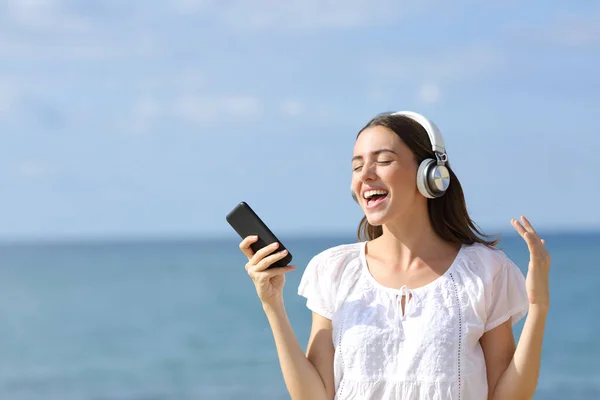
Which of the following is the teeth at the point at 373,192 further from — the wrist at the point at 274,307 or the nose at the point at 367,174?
the wrist at the point at 274,307

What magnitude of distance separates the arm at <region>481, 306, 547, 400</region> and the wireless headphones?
546 mm

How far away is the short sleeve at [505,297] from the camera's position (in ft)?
11.7

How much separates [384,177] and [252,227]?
0.52 m

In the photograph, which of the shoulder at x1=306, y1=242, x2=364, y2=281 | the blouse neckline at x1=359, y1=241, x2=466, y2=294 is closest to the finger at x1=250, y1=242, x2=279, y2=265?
the shoulder at x1=306, y1=242, x2=364, y2=281

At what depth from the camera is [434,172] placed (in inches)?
140

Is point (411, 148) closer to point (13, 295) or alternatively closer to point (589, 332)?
point (589, 332)

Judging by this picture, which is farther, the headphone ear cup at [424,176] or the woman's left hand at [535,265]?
the headphone ear cup at [424,176]


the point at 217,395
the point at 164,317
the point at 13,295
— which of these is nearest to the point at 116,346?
the point at 164,317

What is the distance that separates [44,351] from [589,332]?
1177cm

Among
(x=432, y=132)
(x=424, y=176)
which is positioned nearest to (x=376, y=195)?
(x=424, y=176)

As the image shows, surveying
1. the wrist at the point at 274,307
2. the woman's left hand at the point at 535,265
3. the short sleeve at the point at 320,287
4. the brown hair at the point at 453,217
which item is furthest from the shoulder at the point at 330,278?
the woman's left hand at the point at 535,265

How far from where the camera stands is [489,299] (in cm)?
357

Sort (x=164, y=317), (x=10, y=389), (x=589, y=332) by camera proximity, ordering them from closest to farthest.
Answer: (x=10, y=389)
(x=589, y=332)
(x=164, y=317)

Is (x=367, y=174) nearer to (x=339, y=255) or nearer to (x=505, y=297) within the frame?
(x=339, y=255)
